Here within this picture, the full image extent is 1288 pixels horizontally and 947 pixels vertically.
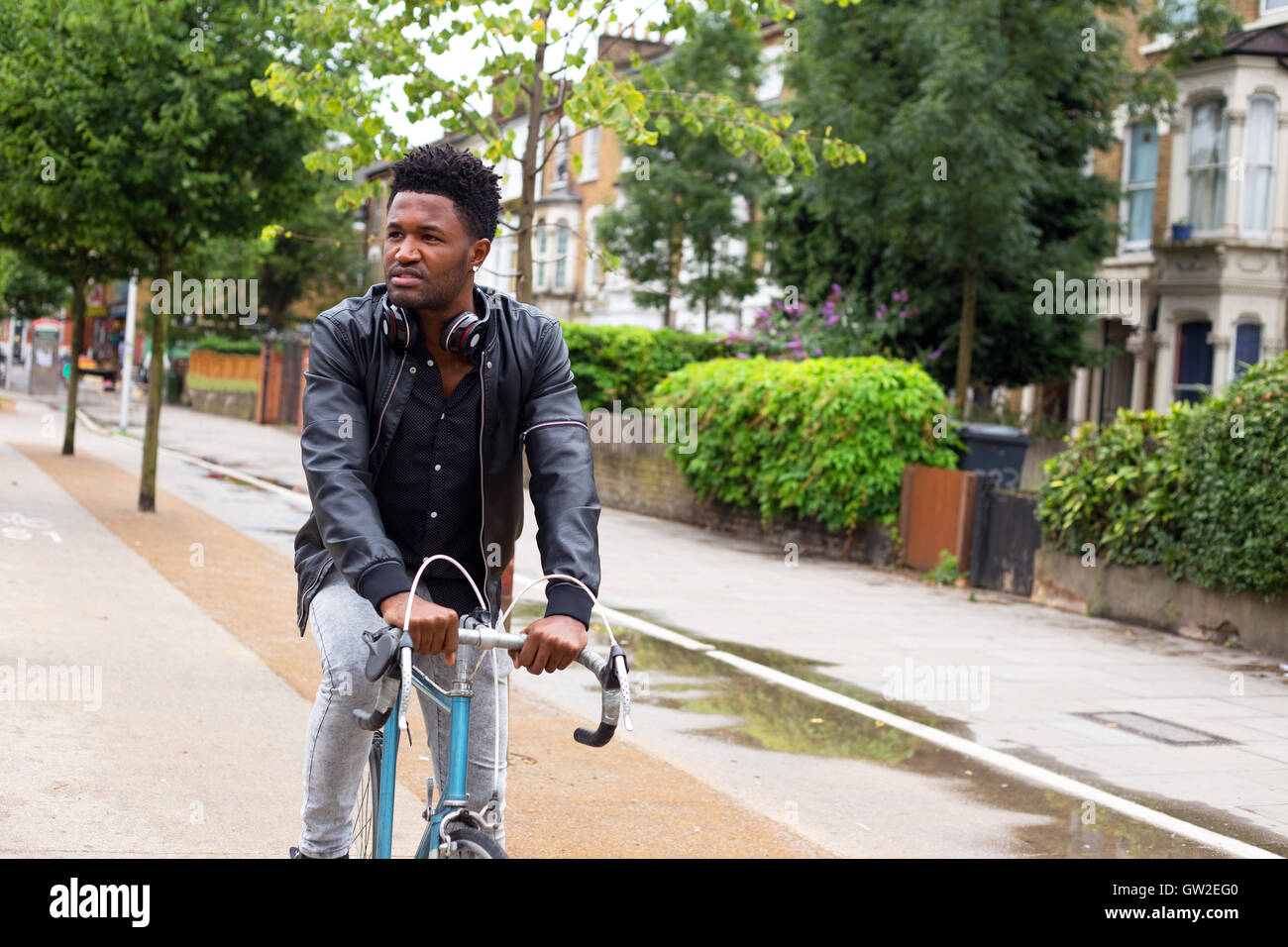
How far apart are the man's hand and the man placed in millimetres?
199

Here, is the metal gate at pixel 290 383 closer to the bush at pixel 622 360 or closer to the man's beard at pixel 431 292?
the bush at pixel 622 360

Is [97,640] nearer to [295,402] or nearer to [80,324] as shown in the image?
[80,324]

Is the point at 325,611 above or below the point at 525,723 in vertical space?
above

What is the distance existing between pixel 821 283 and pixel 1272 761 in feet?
49.1

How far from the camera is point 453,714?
2.92 meters

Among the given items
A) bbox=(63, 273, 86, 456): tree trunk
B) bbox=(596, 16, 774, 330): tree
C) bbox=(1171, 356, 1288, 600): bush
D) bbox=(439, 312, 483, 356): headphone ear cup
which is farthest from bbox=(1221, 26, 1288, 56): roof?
bbox=(439, 312, 483, 356): headphone ear cup

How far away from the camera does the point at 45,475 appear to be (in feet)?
56.6

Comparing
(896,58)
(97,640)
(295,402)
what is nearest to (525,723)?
(97,640)

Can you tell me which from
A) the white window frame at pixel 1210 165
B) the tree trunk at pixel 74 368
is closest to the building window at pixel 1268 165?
the white window frame at pixel 1210 165

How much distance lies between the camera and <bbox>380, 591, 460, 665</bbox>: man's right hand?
2.74 metres

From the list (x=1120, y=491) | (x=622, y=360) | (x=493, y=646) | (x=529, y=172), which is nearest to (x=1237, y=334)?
(x=622, y=360)

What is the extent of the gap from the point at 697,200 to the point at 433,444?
25.2 m

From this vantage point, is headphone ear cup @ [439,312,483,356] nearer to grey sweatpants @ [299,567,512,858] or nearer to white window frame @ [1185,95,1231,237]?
grey sweatpants @ [299,567,512,858]
